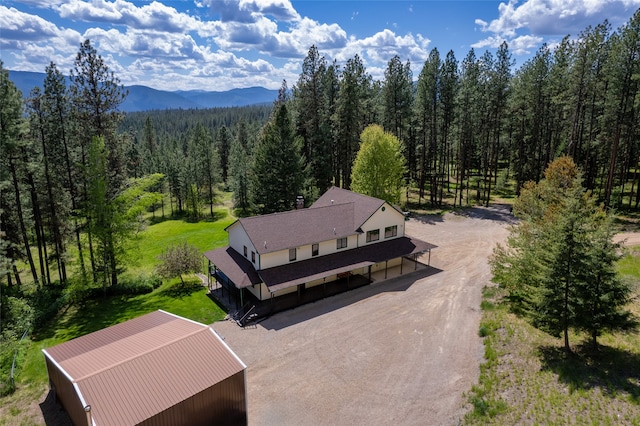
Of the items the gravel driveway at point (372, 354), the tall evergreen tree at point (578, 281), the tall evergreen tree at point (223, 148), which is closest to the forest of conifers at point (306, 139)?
the gravel driveway at point (372, 354)

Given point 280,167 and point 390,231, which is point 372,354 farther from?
point 280,167

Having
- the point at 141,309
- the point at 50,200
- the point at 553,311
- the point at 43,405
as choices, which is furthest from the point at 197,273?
the point at 553,311

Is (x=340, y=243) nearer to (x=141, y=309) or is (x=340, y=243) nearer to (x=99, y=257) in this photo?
(x=141, y=309)

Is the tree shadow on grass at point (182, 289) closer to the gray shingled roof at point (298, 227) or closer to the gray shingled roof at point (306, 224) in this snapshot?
the gray shingled roof at point (306, 224)

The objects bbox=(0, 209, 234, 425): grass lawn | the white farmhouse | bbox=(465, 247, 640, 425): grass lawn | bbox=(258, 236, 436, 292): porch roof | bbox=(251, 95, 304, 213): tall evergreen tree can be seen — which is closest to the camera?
bbox=(465, 247, 640, 425): grass lawn

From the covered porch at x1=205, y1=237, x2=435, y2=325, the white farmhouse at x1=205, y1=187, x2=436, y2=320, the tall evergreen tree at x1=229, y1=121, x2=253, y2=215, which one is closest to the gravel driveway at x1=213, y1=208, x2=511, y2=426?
the covered porch at x1=205, y1=237, x2=435, y2=325

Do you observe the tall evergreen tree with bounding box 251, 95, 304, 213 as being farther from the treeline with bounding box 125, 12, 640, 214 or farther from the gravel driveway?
the gravel driveway

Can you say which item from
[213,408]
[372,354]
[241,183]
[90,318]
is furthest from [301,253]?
[241,183]
